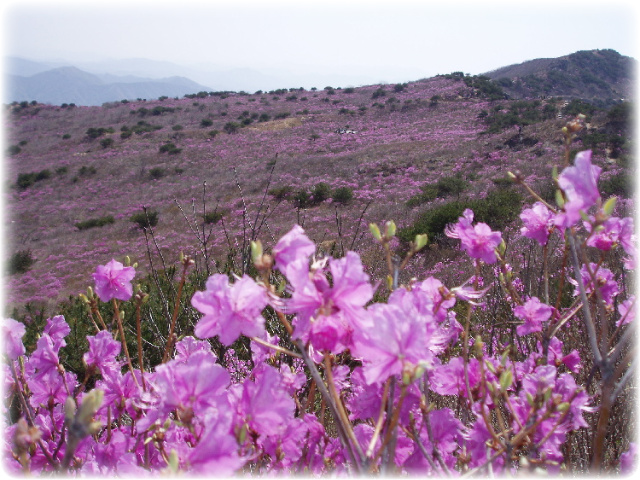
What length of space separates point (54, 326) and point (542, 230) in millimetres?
1874

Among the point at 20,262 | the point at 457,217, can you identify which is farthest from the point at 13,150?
the point at 457,217

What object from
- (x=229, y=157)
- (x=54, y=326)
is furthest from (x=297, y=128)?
(x=54, y=326)

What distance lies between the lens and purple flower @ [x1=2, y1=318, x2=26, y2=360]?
4.24 feet

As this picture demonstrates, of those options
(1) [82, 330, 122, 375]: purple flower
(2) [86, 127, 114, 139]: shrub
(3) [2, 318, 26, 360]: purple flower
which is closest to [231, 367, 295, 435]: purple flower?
(1) [82, 330, 122, 375]: purple flower

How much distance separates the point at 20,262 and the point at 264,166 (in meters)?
12.8

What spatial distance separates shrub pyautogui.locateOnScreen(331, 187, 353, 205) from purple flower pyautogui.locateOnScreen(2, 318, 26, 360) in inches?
592

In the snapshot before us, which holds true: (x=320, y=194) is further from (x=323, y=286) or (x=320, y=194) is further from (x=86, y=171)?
(x=86, y=171)

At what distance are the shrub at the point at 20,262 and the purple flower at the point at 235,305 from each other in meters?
16.1

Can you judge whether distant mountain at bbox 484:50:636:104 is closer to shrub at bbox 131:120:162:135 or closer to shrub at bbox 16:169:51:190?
shrub at bbox 131:120:162:135

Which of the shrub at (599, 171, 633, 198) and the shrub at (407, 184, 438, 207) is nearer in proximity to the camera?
the shrub at (599, 171, 633, 198)

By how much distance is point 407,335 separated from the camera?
2.66 ft

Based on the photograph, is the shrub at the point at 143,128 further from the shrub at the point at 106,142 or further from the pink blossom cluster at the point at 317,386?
the pink blossom cluster at the point at 317,386

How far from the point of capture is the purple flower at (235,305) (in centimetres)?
84

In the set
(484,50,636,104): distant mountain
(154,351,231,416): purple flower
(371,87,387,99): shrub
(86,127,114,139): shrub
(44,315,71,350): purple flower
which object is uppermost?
(484,50,636,104): distant mountain
